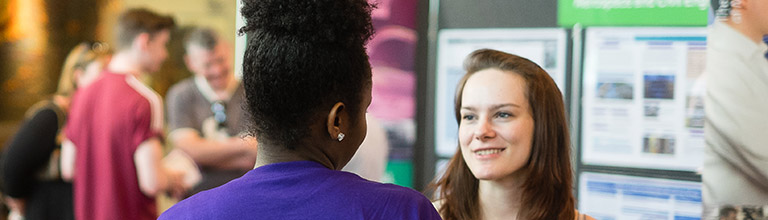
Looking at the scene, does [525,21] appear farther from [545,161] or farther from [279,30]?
[279,30]

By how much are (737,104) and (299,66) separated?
171 cm

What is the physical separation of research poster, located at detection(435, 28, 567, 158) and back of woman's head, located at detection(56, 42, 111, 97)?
2603 mm

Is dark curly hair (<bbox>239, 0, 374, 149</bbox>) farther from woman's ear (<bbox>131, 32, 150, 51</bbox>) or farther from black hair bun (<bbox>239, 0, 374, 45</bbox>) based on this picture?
woman's ear (<bbox>131, 32, 150, 51</bbox>)

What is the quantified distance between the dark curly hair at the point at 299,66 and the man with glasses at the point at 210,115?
10.4 feet

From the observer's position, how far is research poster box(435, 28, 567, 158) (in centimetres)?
317

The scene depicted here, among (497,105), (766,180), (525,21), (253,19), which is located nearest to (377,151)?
(525,21)

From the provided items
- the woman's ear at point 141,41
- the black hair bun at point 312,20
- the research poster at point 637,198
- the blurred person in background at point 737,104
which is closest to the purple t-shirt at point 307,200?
the black hair bun at point 312,20

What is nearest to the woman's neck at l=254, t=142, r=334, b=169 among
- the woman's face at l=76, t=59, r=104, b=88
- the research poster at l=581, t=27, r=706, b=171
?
the research poster at l=581, t=27, r=706, b=171

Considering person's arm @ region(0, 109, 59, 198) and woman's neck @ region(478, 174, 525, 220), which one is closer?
woman's neck @ region(478, 174, 525, 220)

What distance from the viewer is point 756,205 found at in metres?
2.48

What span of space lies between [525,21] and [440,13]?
0.42 meters

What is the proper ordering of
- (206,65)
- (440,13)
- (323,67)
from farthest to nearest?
(206,65)
(440,13)
(323,67)

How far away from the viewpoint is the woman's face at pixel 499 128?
222cm

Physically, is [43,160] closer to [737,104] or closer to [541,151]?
[541,151]
